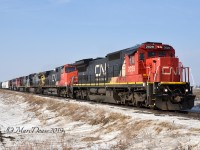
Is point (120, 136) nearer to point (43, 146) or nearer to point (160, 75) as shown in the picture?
point (43, 146)

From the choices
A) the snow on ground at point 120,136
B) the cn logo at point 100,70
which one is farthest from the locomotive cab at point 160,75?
the cn logo at point 100,70

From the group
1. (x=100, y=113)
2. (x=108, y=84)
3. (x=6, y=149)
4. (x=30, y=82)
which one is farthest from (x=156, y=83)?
(x=30, y=82)

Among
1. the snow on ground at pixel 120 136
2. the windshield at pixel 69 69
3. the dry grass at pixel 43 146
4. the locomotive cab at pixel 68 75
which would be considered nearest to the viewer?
the snow on ground at pixel 120 136

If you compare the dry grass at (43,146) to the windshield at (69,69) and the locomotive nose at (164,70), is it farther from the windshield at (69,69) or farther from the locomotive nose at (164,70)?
the windshield at (69,69)

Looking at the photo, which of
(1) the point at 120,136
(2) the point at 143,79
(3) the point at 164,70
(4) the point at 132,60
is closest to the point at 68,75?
(4) the point at 132,60

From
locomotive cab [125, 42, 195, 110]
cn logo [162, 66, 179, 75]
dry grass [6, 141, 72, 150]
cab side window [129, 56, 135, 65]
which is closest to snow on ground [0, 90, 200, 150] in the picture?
dry grass [6, 141, 72, 150]

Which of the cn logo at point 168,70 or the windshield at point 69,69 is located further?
the windshield at point 69,69

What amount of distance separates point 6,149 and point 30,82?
49985mm

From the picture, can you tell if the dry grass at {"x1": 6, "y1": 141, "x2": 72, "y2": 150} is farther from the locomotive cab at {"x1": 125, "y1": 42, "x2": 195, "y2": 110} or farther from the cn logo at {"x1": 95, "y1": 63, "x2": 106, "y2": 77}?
the cn logo at {"x1": 95, "y1": 63, "x2": 106, "y2": 77}

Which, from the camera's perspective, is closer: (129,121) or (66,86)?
(129,121)

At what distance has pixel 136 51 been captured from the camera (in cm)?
1767

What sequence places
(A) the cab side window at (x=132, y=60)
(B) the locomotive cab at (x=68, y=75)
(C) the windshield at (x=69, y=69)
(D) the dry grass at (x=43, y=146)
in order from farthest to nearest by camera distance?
(C) the windshield at (x=69, y=69)
(B) the locomotive cab at (x=68, y=75)
(A) the cab side window at (x=132, y=60)
(D) the dry grass at (x=43, y=146)

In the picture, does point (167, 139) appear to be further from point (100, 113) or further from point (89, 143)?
point (100, 113)

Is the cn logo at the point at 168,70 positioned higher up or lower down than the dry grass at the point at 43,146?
higher up
